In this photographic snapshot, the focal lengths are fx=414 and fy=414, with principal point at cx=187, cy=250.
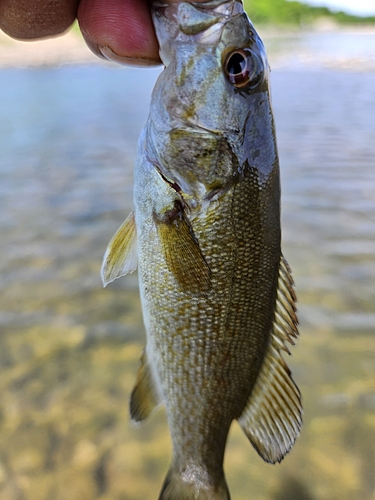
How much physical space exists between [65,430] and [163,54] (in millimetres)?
2261

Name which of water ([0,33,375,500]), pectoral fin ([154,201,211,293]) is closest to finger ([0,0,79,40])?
pectoral fin ([154,201,211,293])

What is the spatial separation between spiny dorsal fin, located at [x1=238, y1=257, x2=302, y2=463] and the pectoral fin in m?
0.33

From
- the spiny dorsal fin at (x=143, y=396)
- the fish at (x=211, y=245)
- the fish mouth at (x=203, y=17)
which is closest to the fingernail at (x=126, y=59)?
the fish at (x=211, y=245)

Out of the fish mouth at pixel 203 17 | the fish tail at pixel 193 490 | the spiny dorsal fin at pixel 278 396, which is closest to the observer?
the fish mouth at pixel 203 17

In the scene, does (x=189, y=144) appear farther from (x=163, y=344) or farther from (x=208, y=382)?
(x=208, y=382)

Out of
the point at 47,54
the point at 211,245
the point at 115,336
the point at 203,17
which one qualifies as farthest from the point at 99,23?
the point at 47,54

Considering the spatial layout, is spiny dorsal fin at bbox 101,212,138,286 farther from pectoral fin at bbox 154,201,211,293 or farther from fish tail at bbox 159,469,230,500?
fish tail at bbox 159,469,230,500

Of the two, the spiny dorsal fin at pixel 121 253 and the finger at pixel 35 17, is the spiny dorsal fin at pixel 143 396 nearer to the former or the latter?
the spiny dorsal fin at pixel 121 253

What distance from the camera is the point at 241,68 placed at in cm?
138

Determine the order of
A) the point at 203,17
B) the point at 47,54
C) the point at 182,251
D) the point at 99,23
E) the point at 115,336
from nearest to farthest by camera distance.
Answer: the point at 203,17 < the point at 182,251 < the point at 99,23 < the point at 115,336 < the point at 47,54

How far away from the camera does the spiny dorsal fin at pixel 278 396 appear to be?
5.14 feet

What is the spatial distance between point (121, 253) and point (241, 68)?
0.80 metres

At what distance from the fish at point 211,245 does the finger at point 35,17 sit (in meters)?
0.57

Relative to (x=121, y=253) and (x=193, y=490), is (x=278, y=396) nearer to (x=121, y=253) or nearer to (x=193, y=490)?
(x=193, y=490)
